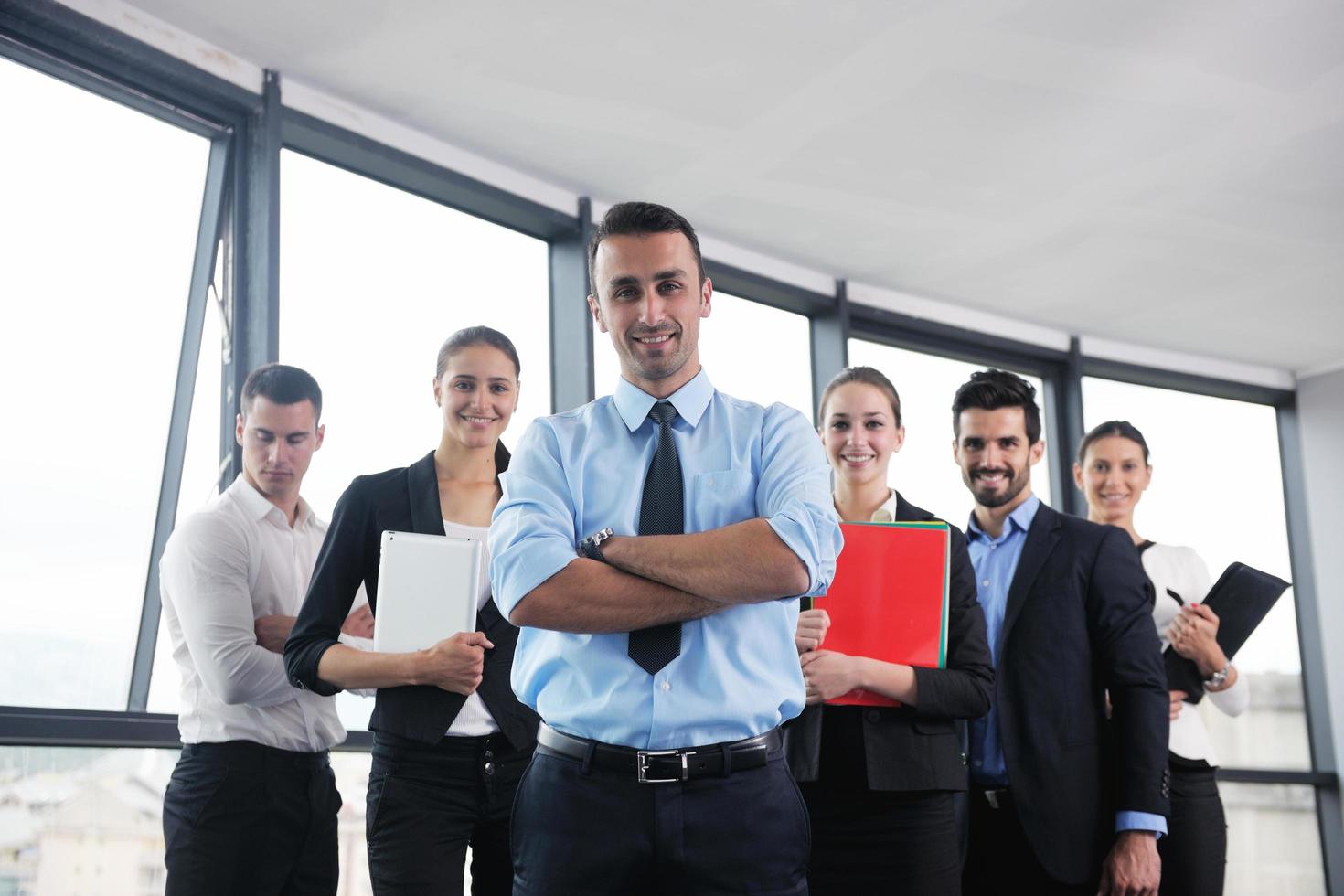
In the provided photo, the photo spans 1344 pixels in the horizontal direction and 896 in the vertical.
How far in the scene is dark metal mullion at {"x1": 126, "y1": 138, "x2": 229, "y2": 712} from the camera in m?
3.41

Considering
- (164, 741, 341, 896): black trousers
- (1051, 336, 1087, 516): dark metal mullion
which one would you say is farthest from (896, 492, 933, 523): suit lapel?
(1051, 336, 1087, 516): dark metal mullion

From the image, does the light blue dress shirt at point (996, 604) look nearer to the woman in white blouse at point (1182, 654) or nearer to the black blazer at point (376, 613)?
the woman in white blouse at point (1182, 654)

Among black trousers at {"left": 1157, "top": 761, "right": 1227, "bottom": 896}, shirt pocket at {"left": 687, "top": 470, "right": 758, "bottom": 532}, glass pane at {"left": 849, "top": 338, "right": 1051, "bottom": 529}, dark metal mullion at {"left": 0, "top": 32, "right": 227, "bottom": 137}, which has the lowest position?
black trousers at {"left": 1157, "top": 761, "right": 1227, "bottom": 896}

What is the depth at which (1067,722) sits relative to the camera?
8.00 ft

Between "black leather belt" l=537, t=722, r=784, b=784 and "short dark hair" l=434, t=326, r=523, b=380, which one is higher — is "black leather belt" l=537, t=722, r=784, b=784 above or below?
below

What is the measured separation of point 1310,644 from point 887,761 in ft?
20.8

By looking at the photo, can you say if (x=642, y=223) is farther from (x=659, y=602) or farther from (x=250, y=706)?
(x=250, y=706)

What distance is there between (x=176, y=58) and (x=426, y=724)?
2.52m

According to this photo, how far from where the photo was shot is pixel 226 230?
3.78 meters

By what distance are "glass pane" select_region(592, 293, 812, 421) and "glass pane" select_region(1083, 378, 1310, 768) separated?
2.14 meters

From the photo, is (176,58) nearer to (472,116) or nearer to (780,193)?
(472,116)

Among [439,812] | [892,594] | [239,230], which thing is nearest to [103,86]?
[239,230]

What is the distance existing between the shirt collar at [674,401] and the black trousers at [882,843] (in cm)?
89

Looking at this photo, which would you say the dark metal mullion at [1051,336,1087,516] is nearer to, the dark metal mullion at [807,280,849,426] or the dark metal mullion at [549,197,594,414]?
the dark metal mullion at [807,280,849,426]
